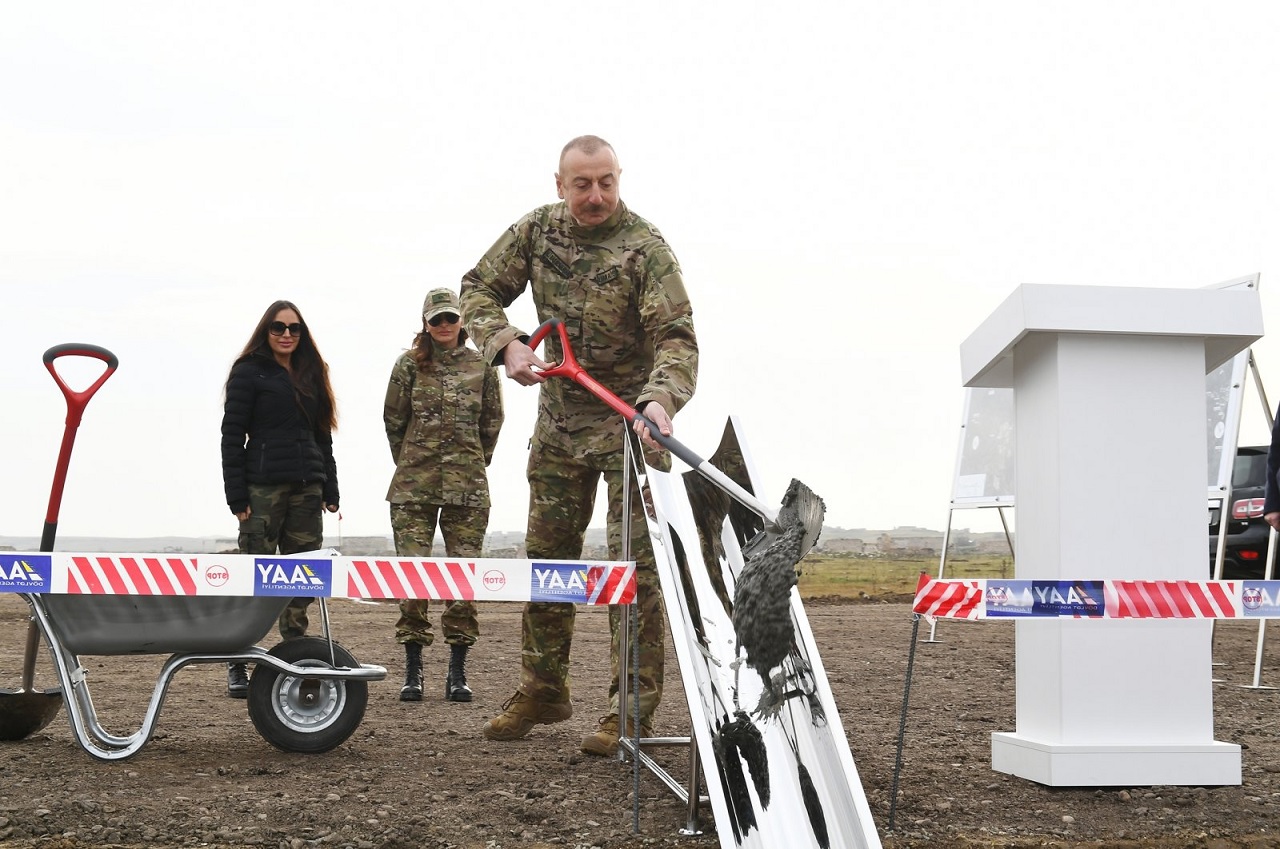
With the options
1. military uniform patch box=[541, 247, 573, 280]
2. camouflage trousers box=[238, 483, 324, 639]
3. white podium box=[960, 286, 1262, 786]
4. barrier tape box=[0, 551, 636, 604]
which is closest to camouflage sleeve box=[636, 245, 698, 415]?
military uniform patch box=[541, 247, 573, 280]

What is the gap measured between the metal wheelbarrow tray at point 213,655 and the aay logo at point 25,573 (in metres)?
0.17

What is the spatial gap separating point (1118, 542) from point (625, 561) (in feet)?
5.46

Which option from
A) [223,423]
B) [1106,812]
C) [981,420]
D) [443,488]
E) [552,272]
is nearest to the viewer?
[1106,812]

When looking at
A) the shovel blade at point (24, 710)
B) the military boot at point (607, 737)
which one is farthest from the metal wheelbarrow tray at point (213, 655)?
the military boot at point (607, 737)

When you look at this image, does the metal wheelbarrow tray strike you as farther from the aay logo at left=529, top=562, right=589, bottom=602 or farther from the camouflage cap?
the camouflage cap

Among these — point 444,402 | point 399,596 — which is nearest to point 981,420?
point 444,402

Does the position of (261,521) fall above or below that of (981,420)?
below

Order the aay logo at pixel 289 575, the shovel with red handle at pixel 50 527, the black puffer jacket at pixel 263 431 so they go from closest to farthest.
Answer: the aay logo at pixel 289 575
the shovel with red handle at pixel 50 527
the black puffer jacket at pixel 263 431

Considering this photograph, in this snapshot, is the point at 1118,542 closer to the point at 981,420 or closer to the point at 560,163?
the point at 560,163

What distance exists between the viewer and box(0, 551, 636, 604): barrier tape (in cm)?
397

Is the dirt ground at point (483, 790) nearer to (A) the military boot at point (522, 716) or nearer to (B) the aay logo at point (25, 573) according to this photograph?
(A) the military boot at point (522, 716)

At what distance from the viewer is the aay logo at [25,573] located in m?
4.11

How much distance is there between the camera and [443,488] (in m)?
6.60

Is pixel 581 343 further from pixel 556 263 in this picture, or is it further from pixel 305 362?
pixel 305 362
